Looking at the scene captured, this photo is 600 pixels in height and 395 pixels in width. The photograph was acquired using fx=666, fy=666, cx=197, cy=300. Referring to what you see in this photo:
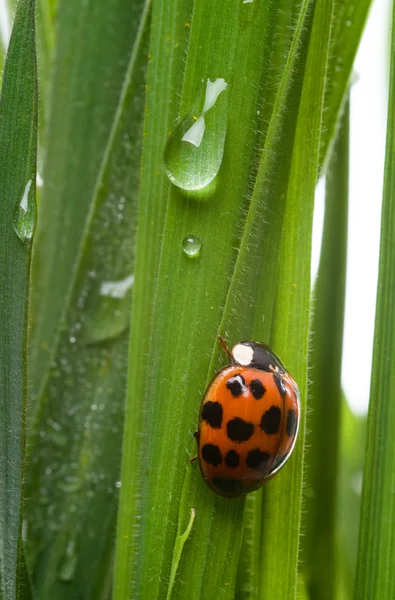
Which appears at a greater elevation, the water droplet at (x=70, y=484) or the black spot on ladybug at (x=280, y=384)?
the black spot on ladybug at (x=280, y=384)

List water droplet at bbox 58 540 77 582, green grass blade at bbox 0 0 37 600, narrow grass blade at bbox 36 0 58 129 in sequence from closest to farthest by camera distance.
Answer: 1. green grass blade at bbox 0 0 37 600
2. water droplet at bbox 58 540 77 582
3. narrow grass blade at bbox 36 0 58 129

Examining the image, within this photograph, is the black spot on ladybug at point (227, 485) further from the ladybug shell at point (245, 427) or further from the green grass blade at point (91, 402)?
the green grass blade at point (91, 402)

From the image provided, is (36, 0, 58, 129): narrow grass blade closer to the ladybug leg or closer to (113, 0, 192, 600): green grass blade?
(113, 0, 192, 600): green grass blade

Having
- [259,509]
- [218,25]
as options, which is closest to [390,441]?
[259,509]

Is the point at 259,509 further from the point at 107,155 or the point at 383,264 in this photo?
the point at 107,155

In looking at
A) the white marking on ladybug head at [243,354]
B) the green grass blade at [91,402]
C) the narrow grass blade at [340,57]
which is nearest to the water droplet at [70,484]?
the green grass blade at [91,402]

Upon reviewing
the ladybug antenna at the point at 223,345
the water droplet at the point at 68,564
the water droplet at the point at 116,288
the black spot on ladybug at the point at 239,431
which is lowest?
the water droplet at the point at 68,564

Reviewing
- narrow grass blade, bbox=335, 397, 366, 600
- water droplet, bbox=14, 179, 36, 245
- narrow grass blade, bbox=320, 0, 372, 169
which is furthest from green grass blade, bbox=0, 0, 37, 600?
narrow grass blade, bbox=335, 397, 366, 600

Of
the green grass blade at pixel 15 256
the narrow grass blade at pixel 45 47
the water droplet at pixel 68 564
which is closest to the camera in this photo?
the green grass blade at pixel 15 256
